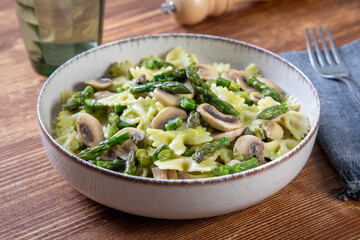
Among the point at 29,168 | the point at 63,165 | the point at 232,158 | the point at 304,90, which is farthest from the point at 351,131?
the point at 29,168

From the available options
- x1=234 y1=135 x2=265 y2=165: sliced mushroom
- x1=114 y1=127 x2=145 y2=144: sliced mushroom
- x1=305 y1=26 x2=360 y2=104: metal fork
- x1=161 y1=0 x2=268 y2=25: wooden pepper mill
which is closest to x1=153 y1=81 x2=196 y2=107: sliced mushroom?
x1=114 y1=127 x2=145 y2=144: sliced mushroom

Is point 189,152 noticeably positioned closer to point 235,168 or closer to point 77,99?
point 235,168

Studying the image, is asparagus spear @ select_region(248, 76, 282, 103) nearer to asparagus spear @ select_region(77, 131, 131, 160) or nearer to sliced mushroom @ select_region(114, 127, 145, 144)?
sliced mushroom @ select_region(114, 127, 145, 144)

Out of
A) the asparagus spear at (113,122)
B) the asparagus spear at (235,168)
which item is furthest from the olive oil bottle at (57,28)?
the asparagus spear at (235,168)

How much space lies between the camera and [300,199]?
10.3 ft

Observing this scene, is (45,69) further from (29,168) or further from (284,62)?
(284,62)

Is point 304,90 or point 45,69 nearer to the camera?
point 304,90

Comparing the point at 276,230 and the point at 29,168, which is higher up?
the point at 276,230

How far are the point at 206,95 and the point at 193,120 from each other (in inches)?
11.7

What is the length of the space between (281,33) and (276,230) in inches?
122

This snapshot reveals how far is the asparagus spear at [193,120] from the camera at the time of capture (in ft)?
10.0

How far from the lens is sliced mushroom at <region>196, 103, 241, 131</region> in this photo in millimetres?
3044

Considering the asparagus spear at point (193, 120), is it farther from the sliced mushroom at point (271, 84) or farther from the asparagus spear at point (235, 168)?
the sliced mushroom at point (271, 84)

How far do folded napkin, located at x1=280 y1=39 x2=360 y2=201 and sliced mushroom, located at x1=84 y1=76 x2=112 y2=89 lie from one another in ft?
5.86
